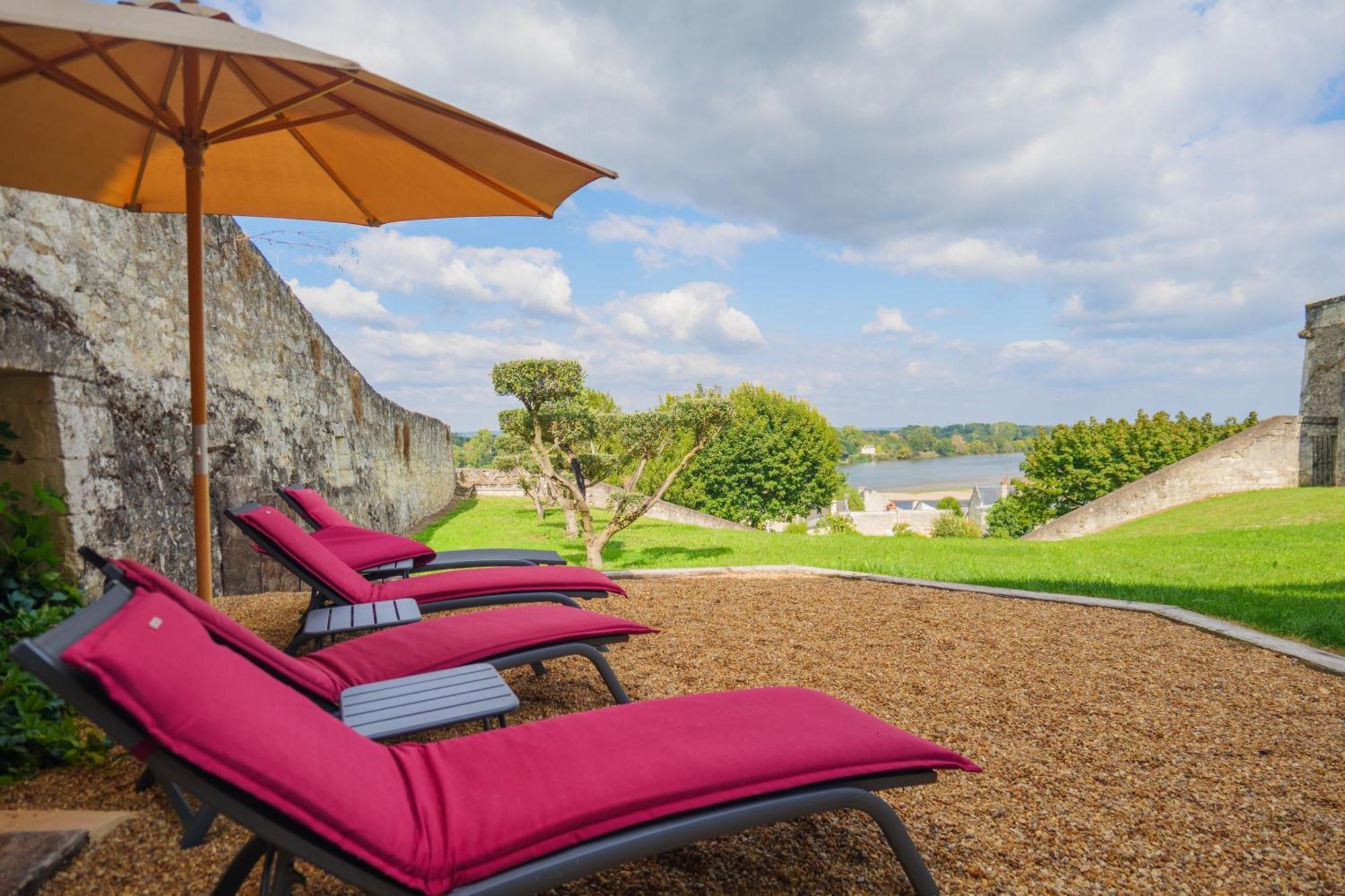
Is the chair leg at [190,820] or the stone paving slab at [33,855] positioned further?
the stone paving slab at [33,855]

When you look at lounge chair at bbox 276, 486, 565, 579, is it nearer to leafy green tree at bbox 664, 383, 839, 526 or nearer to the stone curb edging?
the stone curb edging

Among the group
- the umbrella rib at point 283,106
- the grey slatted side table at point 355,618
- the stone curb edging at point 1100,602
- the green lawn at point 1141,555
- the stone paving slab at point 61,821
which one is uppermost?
the umbrella rib at point 283,106

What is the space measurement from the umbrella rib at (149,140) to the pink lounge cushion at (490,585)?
87.5 inches

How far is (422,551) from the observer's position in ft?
15.2

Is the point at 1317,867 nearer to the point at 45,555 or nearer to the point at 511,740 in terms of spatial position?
the point at 511,740

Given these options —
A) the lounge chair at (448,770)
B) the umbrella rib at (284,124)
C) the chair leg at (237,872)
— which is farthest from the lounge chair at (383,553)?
the chair leg at (237,872)

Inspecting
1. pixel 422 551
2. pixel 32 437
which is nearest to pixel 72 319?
pixel 32 437

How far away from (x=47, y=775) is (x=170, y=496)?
246cm

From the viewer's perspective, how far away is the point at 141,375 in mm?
4297

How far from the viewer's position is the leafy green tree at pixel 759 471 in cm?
3309

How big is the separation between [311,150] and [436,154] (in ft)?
2.62

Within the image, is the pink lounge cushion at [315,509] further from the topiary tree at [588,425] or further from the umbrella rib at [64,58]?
the topiary tree at [588,425]

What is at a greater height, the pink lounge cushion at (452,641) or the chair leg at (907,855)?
the pink lounge cushion at (452,641)

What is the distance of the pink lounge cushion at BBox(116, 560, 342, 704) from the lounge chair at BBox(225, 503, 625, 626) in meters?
1.17
